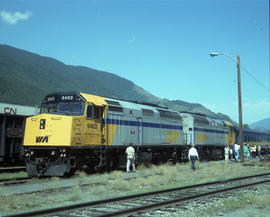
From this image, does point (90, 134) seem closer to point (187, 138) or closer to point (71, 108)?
point (71, 108)

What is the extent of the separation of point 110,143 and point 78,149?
2573mm

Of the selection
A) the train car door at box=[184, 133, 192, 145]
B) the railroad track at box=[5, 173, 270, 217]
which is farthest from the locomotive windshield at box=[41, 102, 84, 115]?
the train car door at box=[184, 133, 192, 145]

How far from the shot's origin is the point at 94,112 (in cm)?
1680

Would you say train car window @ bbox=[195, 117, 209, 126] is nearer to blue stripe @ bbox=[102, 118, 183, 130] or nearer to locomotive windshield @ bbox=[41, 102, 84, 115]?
blue stripe @ bbox=[102, 118, 183, 130]

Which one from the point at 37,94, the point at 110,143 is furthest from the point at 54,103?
the point at 37,94

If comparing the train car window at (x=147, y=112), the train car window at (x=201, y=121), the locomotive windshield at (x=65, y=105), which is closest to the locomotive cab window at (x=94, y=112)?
the locomotive windshield at (x=65, y=105)

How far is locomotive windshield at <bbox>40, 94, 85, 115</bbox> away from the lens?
16094mm

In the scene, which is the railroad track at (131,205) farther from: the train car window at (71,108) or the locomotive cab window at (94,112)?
the train car window at (71,108)

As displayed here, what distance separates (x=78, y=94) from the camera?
16203 mm

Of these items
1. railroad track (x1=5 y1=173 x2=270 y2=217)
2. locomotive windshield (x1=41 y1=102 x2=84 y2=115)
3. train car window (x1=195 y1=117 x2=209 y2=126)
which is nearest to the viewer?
railroad track (x1=5 y1=173 x2=270 y2=217)

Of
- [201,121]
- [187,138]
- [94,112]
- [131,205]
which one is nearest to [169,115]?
[187,138]

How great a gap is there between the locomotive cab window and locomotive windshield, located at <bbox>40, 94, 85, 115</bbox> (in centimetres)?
42

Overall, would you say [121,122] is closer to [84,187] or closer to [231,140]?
[84,187]

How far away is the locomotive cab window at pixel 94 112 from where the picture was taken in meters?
16.4
